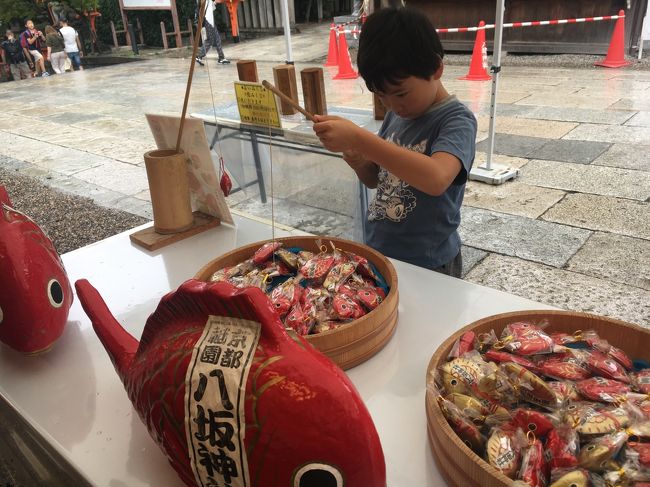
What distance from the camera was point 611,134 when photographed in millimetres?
4617

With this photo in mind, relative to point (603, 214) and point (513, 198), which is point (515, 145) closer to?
point (513, 198)

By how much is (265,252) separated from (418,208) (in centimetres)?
48

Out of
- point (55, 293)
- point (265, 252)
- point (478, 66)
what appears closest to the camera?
point (55, 293)

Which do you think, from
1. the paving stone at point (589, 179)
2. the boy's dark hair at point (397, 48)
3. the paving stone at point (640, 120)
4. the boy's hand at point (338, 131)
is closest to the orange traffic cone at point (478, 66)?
the paving stone at point (640, 120)

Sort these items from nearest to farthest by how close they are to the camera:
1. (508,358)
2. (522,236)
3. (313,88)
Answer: (508,358), (313,88), (522,236)

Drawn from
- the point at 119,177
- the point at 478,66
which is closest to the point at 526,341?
the point at 119,177

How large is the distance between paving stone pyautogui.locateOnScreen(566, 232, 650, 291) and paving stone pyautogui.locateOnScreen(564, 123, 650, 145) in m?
1.89

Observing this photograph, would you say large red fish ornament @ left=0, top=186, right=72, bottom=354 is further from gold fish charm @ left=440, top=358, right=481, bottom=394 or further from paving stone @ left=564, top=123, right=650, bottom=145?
paving stone @ left=564, top=123, right=650, bottom=145

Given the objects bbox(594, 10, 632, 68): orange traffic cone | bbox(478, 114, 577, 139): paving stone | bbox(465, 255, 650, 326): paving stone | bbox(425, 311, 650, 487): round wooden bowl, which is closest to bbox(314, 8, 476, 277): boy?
bbox(425, 311, 650, 487): round wooden bowl

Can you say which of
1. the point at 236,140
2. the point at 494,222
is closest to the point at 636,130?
the point at 494,222

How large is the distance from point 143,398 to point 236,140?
2.87 metres

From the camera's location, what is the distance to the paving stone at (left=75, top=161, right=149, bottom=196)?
456 centimetres

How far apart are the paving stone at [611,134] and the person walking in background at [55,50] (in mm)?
12128

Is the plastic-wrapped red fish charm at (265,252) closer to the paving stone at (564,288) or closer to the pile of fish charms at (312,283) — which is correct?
the pile of fish charms at (312,283)
